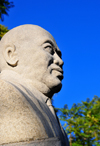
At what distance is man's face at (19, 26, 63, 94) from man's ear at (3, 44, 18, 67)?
0.19 meters

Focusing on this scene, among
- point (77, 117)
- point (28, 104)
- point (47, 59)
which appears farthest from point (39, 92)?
point (77, 117)

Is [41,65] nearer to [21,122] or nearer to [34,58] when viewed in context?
[34,58]

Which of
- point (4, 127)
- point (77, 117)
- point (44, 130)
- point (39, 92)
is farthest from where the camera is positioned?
point (77, 117)

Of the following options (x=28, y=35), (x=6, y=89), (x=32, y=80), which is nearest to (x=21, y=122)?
(x=6, y=89)

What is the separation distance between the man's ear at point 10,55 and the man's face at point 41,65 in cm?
19

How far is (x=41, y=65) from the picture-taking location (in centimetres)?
332

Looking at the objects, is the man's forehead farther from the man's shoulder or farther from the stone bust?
the man's shoulder

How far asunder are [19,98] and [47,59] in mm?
1226

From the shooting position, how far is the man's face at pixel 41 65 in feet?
10.8

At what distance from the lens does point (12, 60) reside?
3434mm

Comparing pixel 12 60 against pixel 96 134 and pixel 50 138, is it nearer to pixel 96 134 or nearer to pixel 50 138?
pixel 50 138

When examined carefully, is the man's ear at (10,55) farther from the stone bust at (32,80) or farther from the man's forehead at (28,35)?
the man's forehead at (28,35)

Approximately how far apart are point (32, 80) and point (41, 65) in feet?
1.01

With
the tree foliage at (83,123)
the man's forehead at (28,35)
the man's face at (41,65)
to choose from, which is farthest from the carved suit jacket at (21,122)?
the tree foliage at (83,123)
